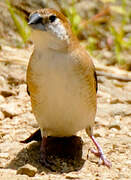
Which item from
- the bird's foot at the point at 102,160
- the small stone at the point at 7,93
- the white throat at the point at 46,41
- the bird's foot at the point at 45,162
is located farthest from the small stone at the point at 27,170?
the small stone at the point at 7,93

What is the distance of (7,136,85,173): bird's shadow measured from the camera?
349 centimetres

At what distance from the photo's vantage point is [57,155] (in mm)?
3732

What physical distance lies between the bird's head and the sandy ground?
3.47ft

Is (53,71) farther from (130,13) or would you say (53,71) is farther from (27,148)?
(130,13)

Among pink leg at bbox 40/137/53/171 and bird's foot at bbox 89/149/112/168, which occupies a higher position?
pink leg at bbox 40/137/53/171

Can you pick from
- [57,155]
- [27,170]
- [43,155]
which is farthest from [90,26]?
[27,170]

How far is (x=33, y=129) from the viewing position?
14.5 ft

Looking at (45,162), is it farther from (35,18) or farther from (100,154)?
(35,18)

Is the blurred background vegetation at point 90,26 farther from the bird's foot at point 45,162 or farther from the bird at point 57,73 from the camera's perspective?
the bird's foot at point 45,162

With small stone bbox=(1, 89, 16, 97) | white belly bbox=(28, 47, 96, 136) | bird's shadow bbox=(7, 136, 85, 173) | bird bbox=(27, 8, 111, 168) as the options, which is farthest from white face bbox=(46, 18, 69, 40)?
small stone bbox=(1, 89, 16, 97)

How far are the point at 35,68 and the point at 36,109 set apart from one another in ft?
1.30

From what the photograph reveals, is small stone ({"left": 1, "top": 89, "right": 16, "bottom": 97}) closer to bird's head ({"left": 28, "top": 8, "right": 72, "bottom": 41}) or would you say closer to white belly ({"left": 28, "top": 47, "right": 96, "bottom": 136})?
white belly ({"left": 28, "top": 47, "right": 96, "bottom": 136})

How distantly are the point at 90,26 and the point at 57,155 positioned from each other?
452 cm

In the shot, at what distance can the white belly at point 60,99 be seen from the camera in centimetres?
321
